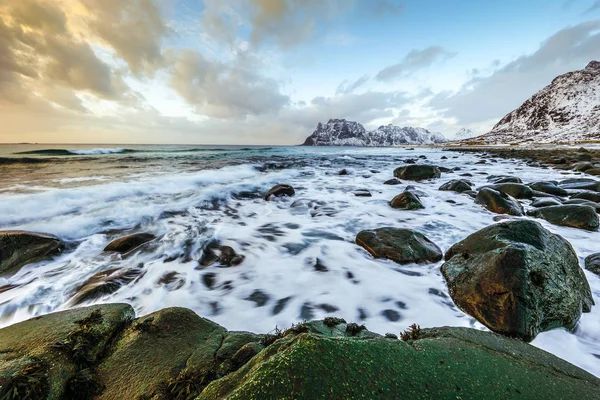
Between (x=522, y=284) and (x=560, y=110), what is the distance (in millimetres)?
150170

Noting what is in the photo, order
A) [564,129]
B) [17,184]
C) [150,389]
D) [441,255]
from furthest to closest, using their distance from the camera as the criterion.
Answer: [564,129] → [17,184] → [441,255] → [150,389]

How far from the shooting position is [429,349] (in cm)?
156

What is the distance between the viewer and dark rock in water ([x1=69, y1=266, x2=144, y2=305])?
136 inches

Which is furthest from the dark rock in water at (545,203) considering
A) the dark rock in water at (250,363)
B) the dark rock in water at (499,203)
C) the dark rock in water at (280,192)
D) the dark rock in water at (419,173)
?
the dark rock in water at (280,192)

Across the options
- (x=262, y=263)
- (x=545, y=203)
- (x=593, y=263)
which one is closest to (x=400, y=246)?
Answer: (x=262, y=263)

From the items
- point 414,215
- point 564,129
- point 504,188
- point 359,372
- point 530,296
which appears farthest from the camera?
point 564,129

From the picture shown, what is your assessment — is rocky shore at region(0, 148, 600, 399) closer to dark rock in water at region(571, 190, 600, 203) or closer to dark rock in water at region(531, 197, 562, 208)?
dark rock in water at region(531, 197, 562, 208)

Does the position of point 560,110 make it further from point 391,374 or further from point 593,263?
point 391,374

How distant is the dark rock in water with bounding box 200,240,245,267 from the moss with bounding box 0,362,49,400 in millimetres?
2935

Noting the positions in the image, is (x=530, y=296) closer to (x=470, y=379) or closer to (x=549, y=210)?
(x=470, y=379)

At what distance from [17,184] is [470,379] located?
1565cm

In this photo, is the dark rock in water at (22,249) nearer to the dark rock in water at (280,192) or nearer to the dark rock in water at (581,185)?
the dark rock in water at (280,192)

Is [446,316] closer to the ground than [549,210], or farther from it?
closer to the ground

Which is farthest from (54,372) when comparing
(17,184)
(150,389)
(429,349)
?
(17,184)
